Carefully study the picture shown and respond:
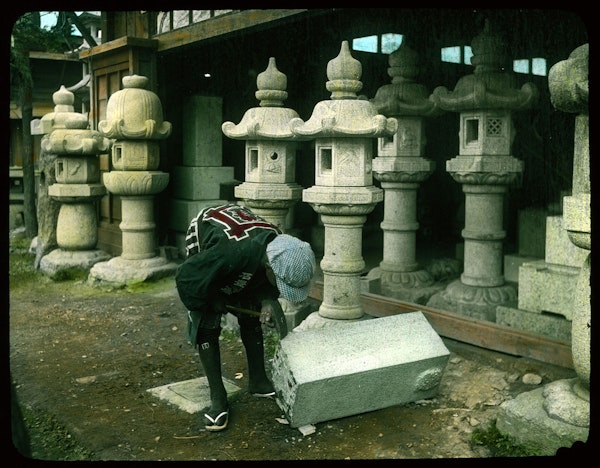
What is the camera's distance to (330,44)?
9664mm

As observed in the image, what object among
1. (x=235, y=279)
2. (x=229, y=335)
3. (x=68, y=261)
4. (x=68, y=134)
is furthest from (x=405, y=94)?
(x=68, y=261)

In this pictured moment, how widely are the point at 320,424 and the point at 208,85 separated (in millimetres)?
7018

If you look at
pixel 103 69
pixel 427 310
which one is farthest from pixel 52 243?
pixel 427 310

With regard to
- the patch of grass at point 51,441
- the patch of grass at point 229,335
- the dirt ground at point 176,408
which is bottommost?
the patch of grass at point 51,441

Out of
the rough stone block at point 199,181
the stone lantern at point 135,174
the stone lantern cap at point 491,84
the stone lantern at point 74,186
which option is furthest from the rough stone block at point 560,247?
the stone lantern at point 74,186

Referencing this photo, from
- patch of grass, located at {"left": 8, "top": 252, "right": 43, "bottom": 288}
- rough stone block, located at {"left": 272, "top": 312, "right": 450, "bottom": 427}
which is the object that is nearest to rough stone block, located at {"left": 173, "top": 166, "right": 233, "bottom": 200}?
patch of grass, located at {"left": 8, "top": 252, "right": 43, "bottom": 288}

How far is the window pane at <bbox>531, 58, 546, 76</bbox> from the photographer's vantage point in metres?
9.48

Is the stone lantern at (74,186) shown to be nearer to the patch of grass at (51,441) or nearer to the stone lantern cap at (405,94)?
the stone lantern cap at (405,94)

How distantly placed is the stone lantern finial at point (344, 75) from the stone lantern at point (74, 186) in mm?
5079

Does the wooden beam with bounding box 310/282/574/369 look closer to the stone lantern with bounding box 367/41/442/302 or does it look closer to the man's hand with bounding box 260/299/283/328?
the stone lantern with bounding box 367/41/442/302

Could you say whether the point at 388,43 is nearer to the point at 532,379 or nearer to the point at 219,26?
the point at 219,26

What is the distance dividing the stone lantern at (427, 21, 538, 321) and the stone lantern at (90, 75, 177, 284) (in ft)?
13.2

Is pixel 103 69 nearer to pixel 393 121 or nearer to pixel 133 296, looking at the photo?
pixel 133 296

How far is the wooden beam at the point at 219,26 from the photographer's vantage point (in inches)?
284
